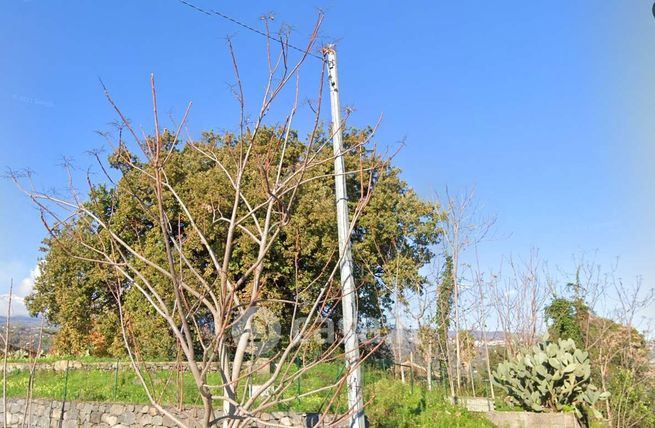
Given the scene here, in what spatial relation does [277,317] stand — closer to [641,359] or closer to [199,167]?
[199,167]

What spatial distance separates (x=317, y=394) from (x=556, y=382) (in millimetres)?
3763

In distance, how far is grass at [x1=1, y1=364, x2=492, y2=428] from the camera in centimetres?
752

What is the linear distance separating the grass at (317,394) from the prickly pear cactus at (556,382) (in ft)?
3.01

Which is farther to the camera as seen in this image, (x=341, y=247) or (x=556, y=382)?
(x=556, y=382)

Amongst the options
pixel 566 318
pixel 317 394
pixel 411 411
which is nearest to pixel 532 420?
pixel 411 411

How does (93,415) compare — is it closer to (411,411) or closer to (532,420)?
(411,411)

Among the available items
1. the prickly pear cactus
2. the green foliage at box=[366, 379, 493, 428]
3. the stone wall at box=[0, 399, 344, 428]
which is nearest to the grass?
the green foliage at box=[366, 379, 493, 428]

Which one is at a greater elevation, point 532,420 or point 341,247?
point 341,247

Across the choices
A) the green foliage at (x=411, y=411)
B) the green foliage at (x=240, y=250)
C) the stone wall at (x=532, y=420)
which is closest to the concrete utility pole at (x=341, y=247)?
the green foliage at (x=411, y=411)

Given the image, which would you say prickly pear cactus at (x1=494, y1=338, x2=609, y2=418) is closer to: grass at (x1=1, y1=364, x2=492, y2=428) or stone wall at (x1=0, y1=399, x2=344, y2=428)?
grass at (x1=1, y1=364, x2=492, y2=428)

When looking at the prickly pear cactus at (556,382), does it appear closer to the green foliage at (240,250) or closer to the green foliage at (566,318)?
the green foliage at (240,250)

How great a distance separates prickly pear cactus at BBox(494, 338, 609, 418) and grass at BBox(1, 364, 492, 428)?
0.92 metres

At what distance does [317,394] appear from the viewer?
7910mm

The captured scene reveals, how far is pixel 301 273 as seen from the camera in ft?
41.9
